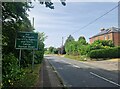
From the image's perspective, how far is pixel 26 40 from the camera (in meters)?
19.6

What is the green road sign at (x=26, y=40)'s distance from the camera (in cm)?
1784

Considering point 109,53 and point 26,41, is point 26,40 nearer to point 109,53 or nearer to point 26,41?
point 26,41

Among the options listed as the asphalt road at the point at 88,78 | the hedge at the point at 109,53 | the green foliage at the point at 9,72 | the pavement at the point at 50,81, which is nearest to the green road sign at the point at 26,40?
the pavement at the point at 50,81

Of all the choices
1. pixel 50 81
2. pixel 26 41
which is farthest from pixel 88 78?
pixel 26 41

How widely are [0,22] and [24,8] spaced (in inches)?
90.4

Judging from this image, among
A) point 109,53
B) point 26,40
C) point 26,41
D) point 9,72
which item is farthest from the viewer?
point 109,53

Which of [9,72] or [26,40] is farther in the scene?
[26,40]

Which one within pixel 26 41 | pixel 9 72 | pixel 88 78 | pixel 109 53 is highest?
pixel 26 41

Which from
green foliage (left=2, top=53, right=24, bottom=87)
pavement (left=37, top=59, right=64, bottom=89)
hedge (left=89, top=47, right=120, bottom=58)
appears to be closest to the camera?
green foliage (left=2, top=53, right=24, bottom=87)

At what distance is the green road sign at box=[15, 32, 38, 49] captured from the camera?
58.5 ft

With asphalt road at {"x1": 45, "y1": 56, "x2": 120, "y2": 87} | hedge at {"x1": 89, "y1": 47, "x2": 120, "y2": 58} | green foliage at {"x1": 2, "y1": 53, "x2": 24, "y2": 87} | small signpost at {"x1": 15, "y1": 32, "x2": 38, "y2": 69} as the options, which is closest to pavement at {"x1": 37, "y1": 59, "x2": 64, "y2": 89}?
asphalt road at {"x1": 45, "y1": 56, "x2": 120, "y2": 87}

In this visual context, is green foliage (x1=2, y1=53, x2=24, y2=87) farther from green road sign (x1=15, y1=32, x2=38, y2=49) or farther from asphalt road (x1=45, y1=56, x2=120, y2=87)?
green road sign (x1=15, y1=32, x2=38, y2=49)

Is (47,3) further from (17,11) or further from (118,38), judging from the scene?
(118,38)

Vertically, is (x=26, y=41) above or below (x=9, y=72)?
above
